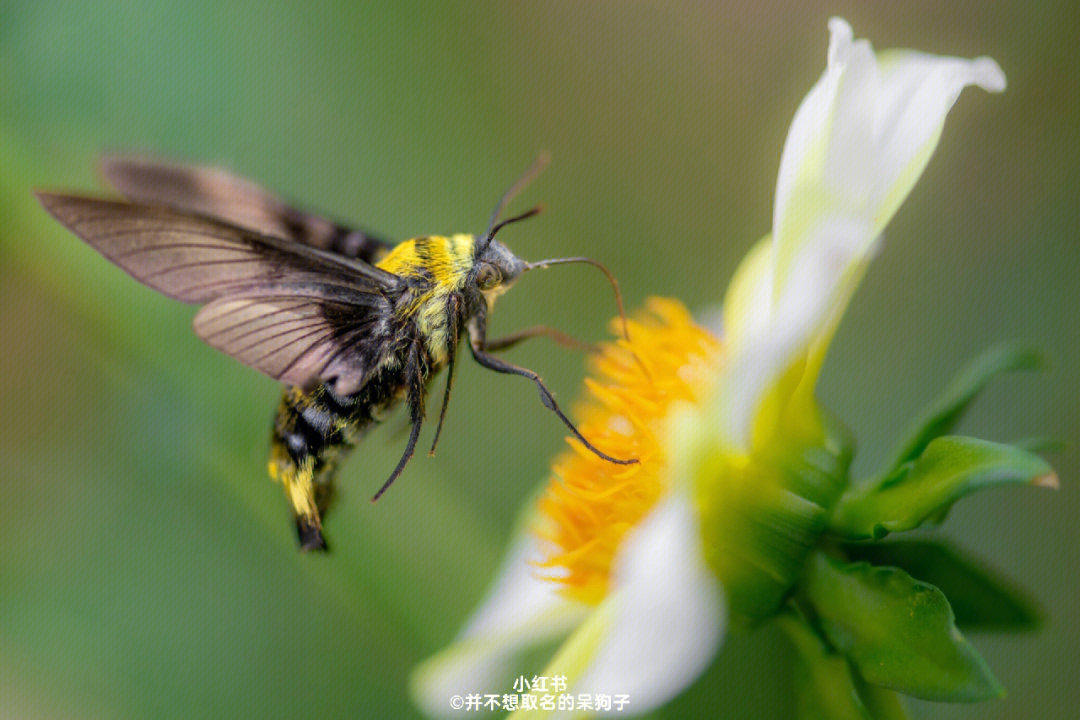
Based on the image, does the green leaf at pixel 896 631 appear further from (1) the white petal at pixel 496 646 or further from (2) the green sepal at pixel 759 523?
(1) the white petal at pixel 496 646

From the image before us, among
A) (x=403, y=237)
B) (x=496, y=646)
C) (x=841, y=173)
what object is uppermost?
(x=841, y=173)

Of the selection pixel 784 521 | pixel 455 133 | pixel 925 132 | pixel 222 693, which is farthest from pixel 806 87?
pixel 222 693

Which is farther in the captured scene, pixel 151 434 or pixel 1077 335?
pixel 151 434

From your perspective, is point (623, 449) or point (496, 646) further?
point (496, 646)

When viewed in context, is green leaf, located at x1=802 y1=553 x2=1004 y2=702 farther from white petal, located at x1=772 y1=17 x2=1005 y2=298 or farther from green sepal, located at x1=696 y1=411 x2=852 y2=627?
white petal, located at x1=772 y1=17 x2=1005 y2=298

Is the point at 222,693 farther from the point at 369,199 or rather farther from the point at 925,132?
the point at 925,132

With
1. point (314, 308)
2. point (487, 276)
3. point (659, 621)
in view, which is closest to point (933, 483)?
point (659, 621)

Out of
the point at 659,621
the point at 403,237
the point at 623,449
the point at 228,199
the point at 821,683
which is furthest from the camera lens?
the point at 403,237

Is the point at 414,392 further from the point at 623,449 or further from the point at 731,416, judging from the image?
the point at 731,416
